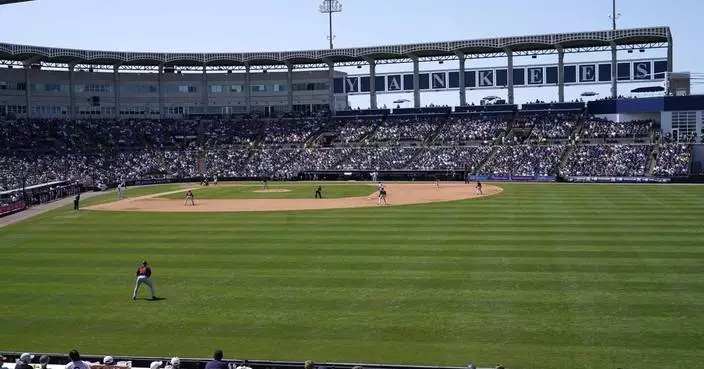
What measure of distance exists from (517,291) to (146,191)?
5507 centimetres

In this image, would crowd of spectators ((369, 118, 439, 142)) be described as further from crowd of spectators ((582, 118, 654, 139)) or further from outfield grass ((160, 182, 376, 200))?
outfield grass ((160, 182, 376, 200))

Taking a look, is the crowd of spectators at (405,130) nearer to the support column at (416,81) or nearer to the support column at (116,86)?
the support column at (416,81)

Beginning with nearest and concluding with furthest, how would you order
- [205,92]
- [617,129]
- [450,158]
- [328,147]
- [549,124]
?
[617,129]
[450,158]
[549,124]
[328,147]
[205,92]

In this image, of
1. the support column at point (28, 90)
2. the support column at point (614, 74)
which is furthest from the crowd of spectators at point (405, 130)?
the support column at point (28, 90)

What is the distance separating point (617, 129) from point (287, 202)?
4568cm

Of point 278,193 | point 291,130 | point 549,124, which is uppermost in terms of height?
point 291,130

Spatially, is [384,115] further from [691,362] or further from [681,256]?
[691,362]

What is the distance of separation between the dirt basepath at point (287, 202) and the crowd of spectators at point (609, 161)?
15175 mm

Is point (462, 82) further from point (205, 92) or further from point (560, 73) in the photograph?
point (205, 92)

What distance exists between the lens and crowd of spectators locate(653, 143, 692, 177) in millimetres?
68875

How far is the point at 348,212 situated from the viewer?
45.5m

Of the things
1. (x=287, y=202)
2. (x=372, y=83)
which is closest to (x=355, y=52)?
(x=372, y=83)

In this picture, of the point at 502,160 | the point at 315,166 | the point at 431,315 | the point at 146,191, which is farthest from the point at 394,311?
the point at 315,166

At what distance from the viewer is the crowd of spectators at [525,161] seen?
76.1 meters
